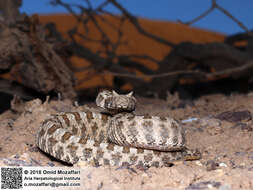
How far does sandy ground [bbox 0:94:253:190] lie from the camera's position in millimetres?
3493

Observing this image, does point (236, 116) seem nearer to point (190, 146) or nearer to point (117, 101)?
point (190, 146)

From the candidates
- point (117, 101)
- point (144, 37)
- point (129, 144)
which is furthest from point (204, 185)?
point (144, 37)

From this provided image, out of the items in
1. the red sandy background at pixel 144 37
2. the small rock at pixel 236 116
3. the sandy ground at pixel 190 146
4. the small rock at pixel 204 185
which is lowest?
the small rock at pixel 204 185

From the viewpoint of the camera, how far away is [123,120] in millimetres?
4367

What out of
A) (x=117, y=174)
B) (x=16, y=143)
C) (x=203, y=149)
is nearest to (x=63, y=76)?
(x=16, y=143)

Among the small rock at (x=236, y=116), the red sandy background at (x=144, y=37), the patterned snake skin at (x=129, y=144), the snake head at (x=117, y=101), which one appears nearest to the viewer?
the patterned snake skin at (x=129, y=144)

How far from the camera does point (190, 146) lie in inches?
212

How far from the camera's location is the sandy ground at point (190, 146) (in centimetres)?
349

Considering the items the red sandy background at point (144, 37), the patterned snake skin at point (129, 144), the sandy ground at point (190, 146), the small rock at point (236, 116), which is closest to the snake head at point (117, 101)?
the patterned snake skin at point (129, 144)

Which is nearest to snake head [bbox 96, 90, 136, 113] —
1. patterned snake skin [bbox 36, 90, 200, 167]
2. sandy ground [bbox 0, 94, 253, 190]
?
patterned snake skin [bbox 36, 90, 200, 167]

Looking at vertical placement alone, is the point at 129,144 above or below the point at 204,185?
above

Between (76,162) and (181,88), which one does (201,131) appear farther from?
(181,88)

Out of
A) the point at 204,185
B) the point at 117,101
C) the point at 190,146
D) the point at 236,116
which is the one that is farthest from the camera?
the point at 236,116

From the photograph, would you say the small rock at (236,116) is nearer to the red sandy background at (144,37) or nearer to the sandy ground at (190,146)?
the sandy ground at (190,146)
